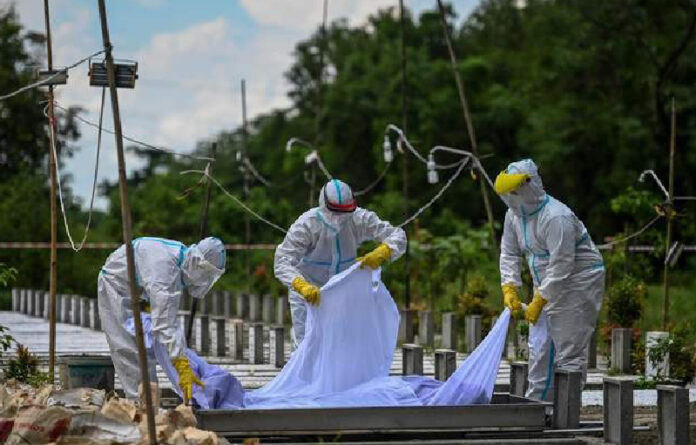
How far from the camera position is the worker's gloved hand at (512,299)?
11.0m

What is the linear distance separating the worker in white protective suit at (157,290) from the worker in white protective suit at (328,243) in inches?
53.4

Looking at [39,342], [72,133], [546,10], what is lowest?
[39,342]

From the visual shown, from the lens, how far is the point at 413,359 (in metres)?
12.6

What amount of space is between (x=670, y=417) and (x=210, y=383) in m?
2.93

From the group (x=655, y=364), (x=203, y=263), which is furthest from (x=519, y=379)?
(x=655, y=364)

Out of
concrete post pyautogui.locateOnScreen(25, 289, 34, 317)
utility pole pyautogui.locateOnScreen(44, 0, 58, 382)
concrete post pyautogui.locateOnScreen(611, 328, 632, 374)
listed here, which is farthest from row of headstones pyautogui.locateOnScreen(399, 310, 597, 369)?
concrete post pyautogui.locateOnScreen(25, 289, 34, 317)

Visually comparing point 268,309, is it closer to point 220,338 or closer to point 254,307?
point 254,307

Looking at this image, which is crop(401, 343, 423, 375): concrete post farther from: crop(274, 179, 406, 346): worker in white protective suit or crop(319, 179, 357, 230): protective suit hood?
crop(319, 179, 357, 230): protective suit hood

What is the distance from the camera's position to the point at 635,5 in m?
32.2

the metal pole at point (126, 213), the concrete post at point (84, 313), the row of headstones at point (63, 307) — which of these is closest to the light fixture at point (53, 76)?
the metal pole at point (126, 213)

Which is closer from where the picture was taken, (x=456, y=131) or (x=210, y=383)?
(x=210, y=383)

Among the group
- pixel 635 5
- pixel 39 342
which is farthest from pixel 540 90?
pixel 39 342

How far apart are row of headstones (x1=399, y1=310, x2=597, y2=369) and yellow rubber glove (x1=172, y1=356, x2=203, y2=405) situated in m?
7.04

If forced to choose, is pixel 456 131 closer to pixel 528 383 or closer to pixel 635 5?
pixel 635 5
